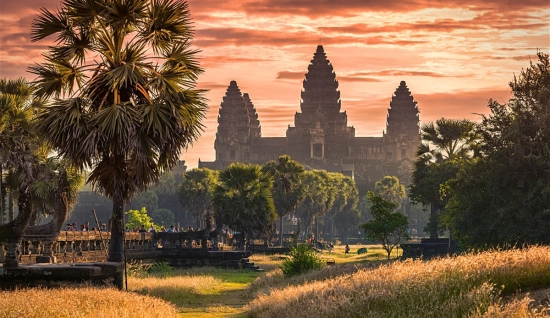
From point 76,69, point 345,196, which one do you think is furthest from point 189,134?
point 345,196

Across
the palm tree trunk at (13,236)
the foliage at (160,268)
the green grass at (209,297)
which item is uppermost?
the palm tree trunk at (13,236)

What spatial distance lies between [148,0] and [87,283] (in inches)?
323

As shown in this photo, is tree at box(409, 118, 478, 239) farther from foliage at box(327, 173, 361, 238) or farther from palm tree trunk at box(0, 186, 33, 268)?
foliage at box(327, 173, 361, 238)

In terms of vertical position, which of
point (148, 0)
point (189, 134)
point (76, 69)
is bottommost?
point (189, 134)

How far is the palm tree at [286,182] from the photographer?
112250 mm

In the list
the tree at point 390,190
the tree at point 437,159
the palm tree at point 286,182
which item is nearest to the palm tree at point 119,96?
the tree at point 437,159

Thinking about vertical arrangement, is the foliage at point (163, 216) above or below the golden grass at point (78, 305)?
above

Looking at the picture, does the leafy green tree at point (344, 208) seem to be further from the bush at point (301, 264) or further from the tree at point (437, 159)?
the bush at point (301, 264)

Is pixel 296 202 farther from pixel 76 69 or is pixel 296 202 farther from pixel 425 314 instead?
pixel 425 314

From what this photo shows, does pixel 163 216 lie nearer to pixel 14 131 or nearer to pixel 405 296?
pixel 14 131

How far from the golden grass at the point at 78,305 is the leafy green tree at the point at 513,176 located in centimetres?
2449

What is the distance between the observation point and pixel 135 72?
28.2 m

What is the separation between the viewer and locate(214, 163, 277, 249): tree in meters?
84.3

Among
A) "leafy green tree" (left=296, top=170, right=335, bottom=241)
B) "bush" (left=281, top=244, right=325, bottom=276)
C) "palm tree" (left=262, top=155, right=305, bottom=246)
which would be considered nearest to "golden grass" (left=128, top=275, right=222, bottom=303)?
"bush" (left=281, top=244, right=325, bottom=276)
